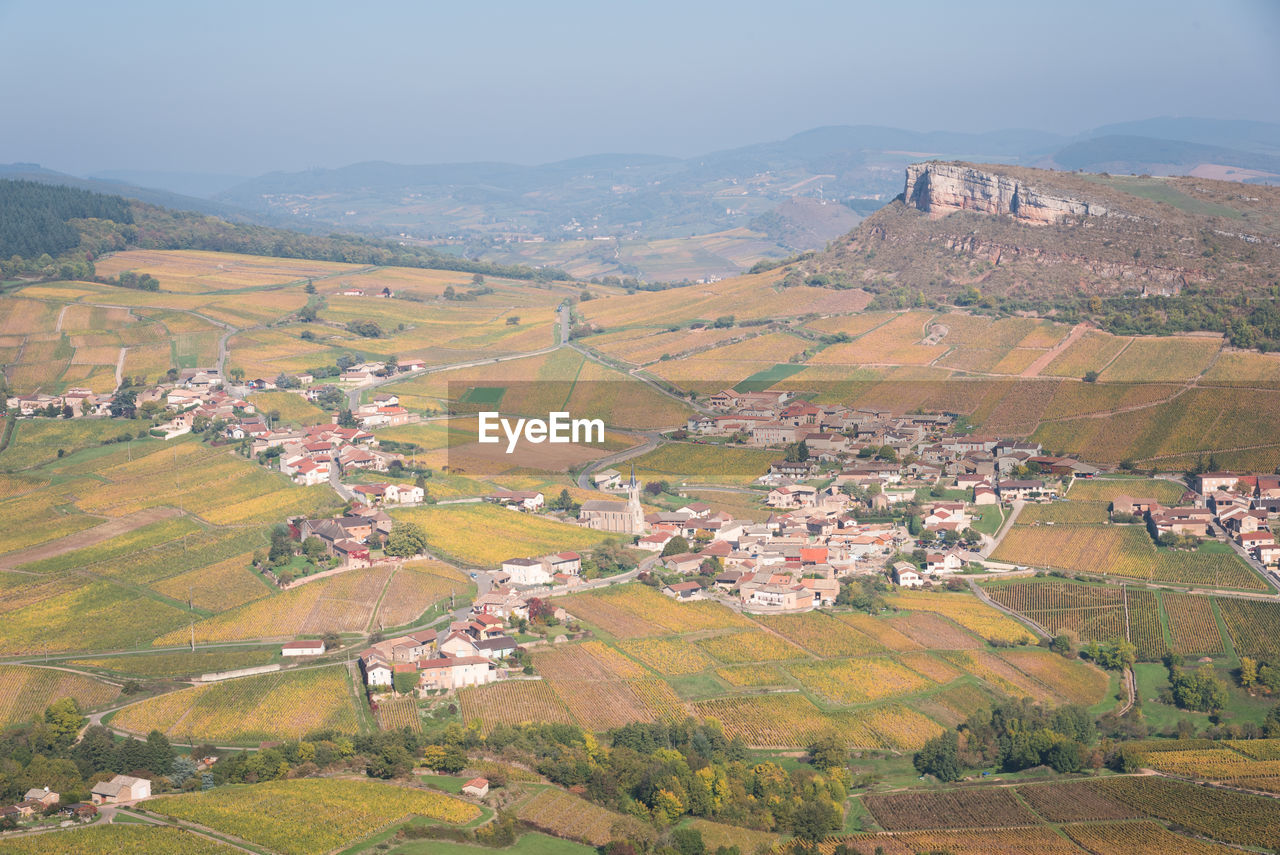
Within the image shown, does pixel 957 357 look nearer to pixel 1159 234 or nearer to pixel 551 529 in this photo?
pixel 1159 234

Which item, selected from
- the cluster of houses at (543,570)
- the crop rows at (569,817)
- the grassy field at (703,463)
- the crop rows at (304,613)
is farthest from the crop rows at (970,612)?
the crop rows at (304,613)

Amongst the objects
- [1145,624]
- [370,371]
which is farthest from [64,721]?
[370,371]

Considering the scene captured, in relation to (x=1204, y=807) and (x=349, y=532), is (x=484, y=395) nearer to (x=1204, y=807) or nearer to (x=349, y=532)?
(x=349, y=532)

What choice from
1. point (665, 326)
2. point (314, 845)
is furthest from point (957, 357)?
point (314, 845)

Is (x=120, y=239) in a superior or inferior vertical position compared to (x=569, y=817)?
superior

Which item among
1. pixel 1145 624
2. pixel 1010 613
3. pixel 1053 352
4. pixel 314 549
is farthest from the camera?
pixel 1053 352

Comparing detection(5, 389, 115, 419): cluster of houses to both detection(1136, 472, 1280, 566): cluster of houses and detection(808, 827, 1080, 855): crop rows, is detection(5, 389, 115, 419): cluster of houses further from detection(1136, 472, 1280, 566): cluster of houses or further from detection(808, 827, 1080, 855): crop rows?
detection(808, 827, 1080, 855): crop rows

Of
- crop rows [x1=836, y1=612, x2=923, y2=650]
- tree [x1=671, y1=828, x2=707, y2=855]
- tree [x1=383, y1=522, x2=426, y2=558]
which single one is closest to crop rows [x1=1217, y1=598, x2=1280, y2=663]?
crop rows [x1=836, y1=612, x2=923, y2=650]
